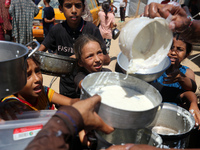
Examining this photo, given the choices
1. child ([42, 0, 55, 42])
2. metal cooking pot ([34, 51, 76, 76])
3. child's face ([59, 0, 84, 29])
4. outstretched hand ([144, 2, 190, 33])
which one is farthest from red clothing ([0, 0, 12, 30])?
outstretched hand ([144, 2, 190, 33])

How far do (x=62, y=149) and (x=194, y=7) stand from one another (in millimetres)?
8287

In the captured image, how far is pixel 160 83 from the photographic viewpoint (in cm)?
207

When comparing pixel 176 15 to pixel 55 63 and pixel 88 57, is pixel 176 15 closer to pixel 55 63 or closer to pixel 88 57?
pixel 88 57

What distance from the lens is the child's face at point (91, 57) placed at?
183 centimetres

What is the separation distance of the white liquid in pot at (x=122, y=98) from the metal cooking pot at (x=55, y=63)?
2.07ft

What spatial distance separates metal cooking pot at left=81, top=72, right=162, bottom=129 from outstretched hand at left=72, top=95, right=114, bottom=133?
0.11 feet

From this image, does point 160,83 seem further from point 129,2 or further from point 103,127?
point 129,2

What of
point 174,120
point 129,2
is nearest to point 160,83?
point 174,120

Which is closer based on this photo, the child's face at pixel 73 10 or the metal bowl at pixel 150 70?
the metal bowl at pixel 150 70

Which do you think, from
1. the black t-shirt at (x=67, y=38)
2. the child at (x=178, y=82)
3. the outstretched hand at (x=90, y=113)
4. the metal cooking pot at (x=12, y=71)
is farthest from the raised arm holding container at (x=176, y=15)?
the metal cooking pot at (x=12, y=71)

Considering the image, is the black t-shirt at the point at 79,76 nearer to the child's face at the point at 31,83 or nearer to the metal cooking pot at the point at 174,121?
the child's face at the point at 31,83

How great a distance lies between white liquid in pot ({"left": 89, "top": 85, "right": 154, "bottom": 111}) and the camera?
1.11m

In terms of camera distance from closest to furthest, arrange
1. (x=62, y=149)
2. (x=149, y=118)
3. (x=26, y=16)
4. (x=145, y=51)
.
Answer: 1. (x=62, y=149)
2. (x=149, y=118)
3. (x=145, y=51)
4. (x=26, y=16)

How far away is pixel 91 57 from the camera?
1.85 meters
